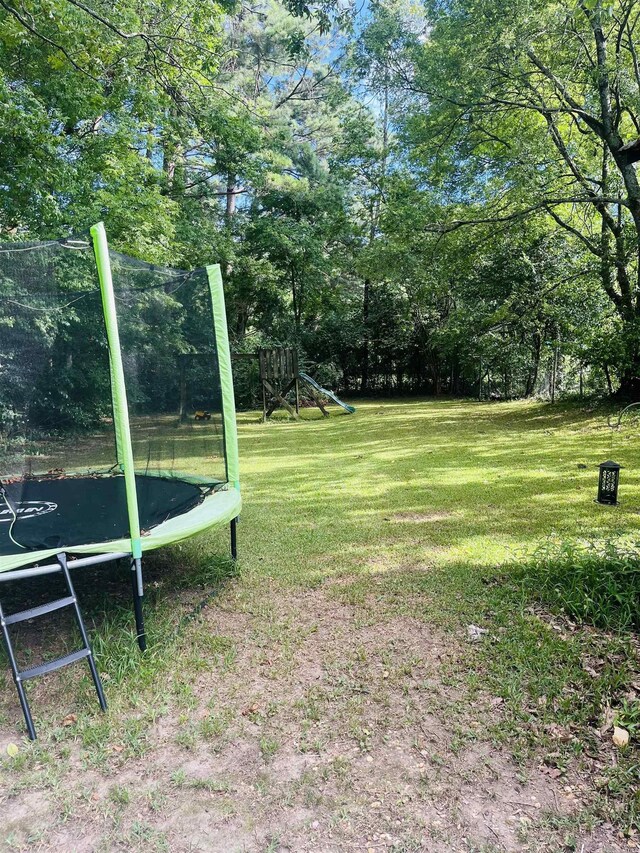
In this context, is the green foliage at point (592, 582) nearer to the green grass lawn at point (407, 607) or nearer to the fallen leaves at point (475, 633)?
the green grass lawn at point (407, 607)

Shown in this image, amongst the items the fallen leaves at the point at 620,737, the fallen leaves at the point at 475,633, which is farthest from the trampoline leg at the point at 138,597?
the fallen leaves at the point at 620,737

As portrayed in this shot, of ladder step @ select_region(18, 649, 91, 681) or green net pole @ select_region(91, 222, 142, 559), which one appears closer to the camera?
ladder step @ select_region(18, 649, 91, 681)

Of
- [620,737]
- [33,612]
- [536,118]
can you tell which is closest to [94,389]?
[33,612]

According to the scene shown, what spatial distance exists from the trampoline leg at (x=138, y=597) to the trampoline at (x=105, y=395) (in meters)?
0.35

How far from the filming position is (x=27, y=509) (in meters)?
3.25

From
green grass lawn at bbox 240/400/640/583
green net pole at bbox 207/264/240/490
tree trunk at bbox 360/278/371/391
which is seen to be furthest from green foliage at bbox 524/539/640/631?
tree trunk at bbox 360/278/371/391

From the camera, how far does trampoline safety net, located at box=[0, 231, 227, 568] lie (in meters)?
3.10

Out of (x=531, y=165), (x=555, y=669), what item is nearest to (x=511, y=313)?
Result: (x=531, y=165)

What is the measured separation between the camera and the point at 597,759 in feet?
5.62

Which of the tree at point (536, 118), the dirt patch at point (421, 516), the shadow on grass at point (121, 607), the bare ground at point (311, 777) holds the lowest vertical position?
the bare ground at point (311, 777)

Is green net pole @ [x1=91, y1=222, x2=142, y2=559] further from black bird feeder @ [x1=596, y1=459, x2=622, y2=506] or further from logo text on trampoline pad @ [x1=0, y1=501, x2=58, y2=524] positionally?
black bird feeder @ [x1=596, y1=459, x2=622, y2=506]

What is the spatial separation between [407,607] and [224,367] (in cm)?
192

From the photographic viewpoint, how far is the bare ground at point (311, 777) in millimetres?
1474

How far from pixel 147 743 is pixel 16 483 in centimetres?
243
